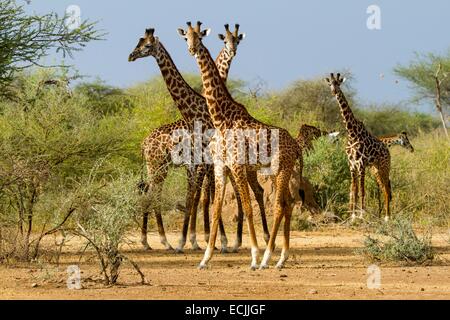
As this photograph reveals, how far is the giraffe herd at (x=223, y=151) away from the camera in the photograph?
11445 millimetres

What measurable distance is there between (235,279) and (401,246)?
2.15 metres

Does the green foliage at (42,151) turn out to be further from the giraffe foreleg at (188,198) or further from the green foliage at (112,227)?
the green foliage at (112,227)

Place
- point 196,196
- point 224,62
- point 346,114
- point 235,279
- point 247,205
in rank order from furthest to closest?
point 346,114
point 224,62
point 196,196
point 247,205
point 235,279

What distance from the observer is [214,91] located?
39.5 ft

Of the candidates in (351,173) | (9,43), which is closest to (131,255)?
(9,43)

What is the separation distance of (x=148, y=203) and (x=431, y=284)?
4.41 meters

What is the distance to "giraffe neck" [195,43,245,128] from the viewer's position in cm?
1191

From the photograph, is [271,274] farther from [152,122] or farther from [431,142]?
[431,142]

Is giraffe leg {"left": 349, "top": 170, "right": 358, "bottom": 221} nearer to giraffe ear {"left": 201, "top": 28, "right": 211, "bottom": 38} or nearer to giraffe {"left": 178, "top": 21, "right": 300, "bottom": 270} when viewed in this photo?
giraffe ear {"left": 201, "top": 28, "right": 211, "bottom": 38}

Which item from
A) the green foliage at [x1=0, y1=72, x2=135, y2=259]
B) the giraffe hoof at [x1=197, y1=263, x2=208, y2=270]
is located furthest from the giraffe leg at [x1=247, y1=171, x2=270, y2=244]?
the giraffe hoof at [x1=197, y1=263, x2=208, y2=270]

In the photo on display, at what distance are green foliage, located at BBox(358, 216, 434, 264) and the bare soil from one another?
0.14 meters

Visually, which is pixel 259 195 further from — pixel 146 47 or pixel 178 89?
pixel 146 47

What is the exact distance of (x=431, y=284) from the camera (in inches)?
390

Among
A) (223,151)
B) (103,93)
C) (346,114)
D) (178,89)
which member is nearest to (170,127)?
(178,89)
